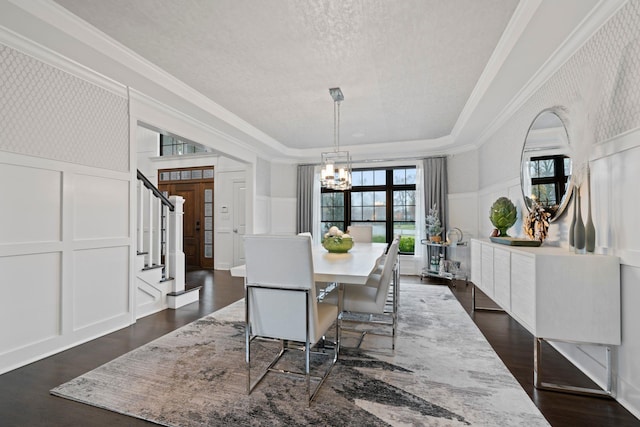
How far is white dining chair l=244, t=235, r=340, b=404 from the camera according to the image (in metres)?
1.80

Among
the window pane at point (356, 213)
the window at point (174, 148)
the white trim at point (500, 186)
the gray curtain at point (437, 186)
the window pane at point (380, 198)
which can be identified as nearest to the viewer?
the white trim at point (500, 186)

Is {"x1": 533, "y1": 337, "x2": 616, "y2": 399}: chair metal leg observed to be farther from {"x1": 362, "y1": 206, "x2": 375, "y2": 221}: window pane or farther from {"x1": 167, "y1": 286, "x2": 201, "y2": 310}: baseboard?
{"x1": 362, "y1": 206, "x2": 375, "y2": 221}: window pane

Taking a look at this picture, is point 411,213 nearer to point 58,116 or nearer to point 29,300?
point 58,116

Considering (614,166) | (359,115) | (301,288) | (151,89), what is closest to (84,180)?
(151,89)

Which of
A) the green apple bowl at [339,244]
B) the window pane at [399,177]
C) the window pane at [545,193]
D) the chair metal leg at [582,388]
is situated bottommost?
the chair metal leg at [582,388]

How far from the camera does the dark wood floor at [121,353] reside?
5.54 ft

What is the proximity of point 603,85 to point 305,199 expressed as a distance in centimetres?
517

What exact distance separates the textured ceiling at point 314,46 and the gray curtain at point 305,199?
250 cm

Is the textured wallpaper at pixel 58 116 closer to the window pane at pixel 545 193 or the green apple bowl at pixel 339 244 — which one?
the green apple bowl at pixel 339 244

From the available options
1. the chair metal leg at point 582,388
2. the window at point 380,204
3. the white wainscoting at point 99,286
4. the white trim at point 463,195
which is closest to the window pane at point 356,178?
the window at point 380,204

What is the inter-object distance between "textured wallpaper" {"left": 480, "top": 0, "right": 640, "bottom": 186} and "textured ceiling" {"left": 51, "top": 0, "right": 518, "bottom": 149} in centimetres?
61

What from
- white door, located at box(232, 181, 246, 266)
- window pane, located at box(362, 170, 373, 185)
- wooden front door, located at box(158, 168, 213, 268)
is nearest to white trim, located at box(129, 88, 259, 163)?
white door, located at box(232, 181, 246, 266)

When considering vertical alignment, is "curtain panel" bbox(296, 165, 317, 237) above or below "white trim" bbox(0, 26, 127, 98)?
below

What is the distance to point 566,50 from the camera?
2.40 metres
